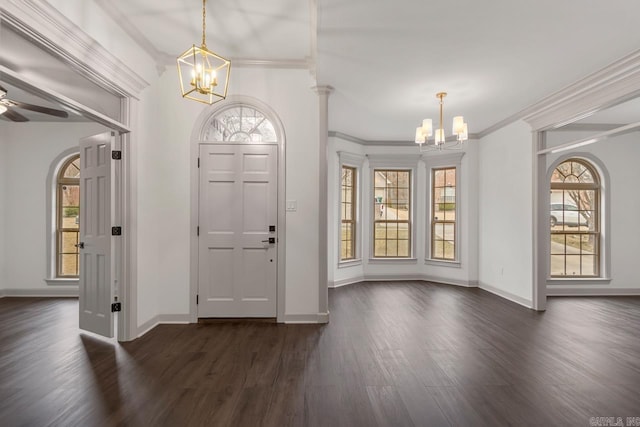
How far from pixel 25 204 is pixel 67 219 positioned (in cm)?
62

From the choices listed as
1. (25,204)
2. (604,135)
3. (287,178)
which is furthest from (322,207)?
(25,204)

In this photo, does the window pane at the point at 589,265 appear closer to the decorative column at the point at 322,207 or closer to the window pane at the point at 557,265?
the window pane at the point at 557,265

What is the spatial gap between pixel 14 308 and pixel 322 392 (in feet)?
16.0

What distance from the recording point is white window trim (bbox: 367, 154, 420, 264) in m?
6.93

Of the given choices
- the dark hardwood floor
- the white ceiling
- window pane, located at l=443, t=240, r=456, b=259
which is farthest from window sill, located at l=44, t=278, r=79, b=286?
window pane, located at l=443, t=240, r=456, b=259

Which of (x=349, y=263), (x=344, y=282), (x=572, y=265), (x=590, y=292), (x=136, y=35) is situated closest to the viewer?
(x=136, y=35)

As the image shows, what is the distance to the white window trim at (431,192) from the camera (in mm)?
6562

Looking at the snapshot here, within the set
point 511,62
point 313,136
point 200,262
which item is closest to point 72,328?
point 200,262

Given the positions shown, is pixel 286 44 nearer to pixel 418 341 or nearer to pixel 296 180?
pixel 296 180

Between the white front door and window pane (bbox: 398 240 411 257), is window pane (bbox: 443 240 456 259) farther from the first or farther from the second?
the white front door

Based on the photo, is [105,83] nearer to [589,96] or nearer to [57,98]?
[57,98]

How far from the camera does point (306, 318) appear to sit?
397 cm

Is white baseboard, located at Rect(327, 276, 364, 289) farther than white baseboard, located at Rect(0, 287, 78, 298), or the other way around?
white baseboard, located at Rect(327, 276, 364, 289)

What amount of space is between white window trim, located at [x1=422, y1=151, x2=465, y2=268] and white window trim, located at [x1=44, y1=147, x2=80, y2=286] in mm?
6482
